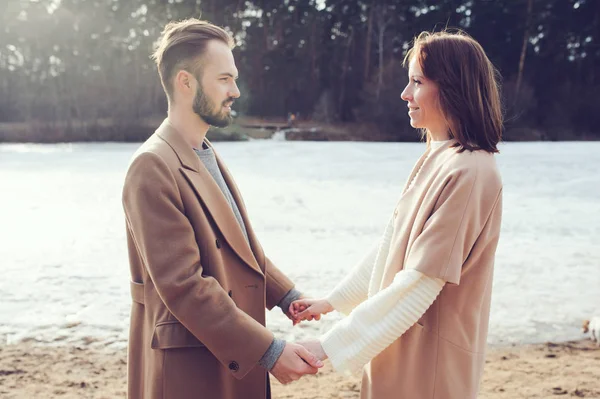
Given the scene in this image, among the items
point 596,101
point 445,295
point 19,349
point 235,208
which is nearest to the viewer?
point 445,295

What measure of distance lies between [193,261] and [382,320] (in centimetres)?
68

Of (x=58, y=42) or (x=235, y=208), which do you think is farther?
(x=58, y=42)

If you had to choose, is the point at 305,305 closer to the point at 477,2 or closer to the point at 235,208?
the point at 235,208

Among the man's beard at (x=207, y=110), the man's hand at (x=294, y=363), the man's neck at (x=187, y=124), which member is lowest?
the man's hand at (x=294, y=363)

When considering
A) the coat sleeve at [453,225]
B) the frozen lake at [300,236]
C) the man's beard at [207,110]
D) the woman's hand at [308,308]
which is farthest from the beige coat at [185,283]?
the frozen lake at [300,236]

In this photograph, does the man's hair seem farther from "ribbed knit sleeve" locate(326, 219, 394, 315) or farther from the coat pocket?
"ribbed knit sleeve" locate(326, 219, 394, 315)

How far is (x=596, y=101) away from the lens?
31.1 metres

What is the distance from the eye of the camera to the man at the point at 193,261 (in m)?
1.89

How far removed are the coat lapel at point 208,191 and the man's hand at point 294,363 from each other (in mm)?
379

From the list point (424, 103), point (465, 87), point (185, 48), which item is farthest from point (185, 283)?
point (465, 87)

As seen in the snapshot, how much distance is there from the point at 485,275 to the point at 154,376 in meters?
1.23

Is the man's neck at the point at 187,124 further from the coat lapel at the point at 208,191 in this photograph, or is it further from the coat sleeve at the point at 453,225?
the coat sleeve at the point at 453,225

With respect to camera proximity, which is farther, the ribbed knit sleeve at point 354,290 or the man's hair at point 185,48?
the ribbed knit sleeve at point 354,290

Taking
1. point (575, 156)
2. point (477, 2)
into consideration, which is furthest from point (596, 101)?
point (575, 156)
